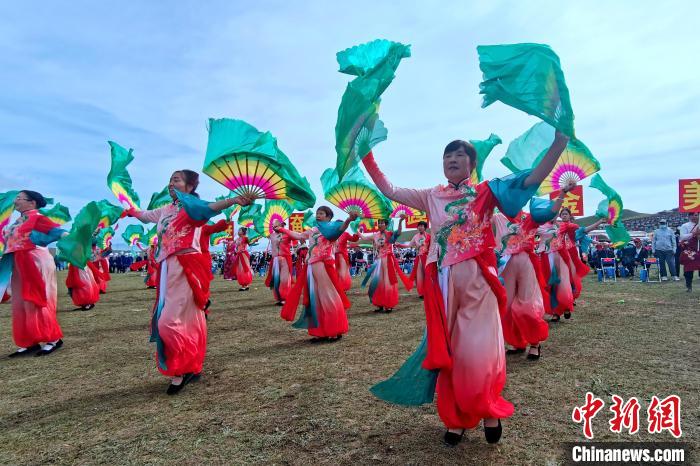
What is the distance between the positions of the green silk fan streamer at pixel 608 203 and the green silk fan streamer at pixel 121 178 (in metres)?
7.51

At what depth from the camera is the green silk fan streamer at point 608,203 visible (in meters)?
7.82

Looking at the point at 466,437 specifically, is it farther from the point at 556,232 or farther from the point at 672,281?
the point at 672,281

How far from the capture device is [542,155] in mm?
4109

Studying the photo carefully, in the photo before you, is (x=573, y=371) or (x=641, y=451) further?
(x=573, y=371)

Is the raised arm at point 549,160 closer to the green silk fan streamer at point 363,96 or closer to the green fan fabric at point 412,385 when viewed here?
the green silk fan streamer at point 363,96

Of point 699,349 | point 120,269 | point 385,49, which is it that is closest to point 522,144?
point 385,49

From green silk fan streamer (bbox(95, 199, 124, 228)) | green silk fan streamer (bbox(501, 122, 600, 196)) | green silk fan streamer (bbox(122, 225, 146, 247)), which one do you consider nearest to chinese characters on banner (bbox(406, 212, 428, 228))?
green silk fan streamer (bbox(501, 122, 600, 196))

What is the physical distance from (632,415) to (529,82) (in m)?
2.51

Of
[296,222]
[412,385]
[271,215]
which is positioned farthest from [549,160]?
[296,222]

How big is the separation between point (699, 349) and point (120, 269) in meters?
37.7

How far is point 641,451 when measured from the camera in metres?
2.75

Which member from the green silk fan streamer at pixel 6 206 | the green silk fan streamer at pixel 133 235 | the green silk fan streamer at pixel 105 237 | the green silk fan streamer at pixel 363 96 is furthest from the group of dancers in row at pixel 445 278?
the green silk fan streamer at pixel 133 235

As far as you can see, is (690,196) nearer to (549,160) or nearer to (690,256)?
(690,256)

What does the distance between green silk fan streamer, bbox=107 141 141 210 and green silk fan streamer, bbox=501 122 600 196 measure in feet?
15.3
